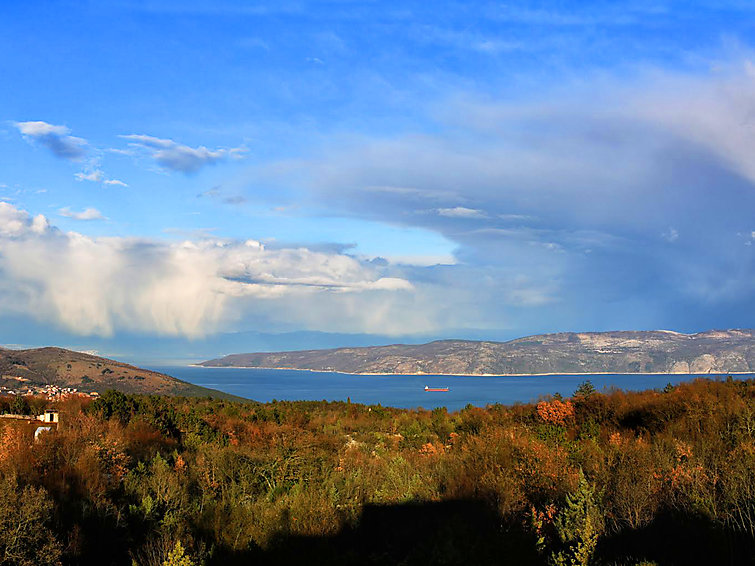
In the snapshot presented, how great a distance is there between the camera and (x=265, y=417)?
27859mm

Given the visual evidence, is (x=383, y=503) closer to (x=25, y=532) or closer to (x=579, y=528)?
(x=579, y=528)

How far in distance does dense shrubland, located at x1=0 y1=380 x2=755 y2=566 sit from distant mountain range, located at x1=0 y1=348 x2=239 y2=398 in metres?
51.2

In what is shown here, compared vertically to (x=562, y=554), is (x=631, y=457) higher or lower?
higher

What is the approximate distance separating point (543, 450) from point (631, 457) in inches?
64.6

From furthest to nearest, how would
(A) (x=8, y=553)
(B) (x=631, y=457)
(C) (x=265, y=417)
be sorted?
(C) (x=265, y=417) < (B) (x=631, y=457) < (A) (x=8, y=553)

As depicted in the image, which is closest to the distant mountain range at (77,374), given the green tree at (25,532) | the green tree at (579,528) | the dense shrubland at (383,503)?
the dense shrubland at (383,503)

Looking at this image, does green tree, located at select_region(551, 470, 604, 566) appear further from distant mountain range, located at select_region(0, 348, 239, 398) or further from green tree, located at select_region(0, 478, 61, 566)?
distant mountain range, located at select_region(0, 348, 239, 398)

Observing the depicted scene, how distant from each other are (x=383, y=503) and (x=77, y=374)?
67079 millimetres

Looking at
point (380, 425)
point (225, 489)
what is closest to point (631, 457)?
point (225, 489)

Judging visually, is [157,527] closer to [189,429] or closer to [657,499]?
[657,499]

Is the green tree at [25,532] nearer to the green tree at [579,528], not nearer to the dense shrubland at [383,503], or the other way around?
the dense shrubland at [383,503]

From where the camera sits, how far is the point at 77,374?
69812 mm

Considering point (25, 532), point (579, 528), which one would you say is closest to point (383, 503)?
point (579, 528)

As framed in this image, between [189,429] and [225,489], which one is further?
[189,429]
